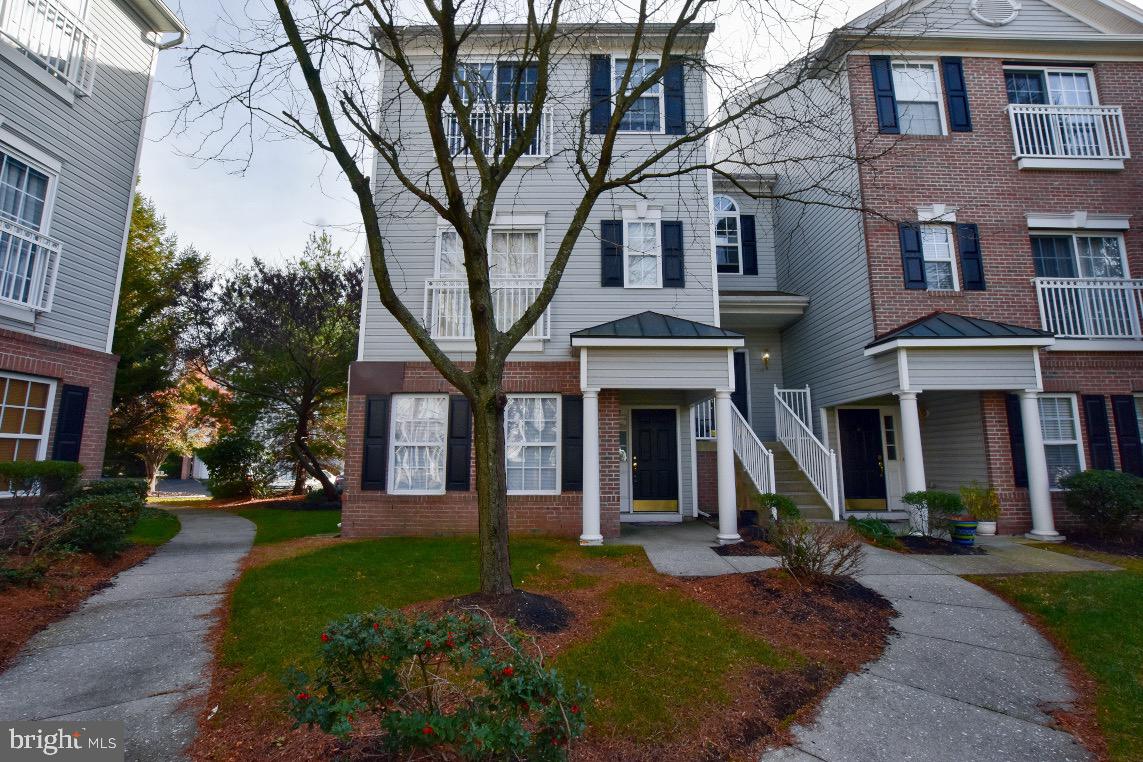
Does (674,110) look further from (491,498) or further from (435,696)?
(435,696)

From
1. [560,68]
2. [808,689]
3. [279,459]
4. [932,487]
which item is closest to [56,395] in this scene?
[279,459]

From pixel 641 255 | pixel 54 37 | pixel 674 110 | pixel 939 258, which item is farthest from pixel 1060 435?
pixel 54 37

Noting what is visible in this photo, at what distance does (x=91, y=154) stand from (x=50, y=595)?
7900 millimetres

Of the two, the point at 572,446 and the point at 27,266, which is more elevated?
the point at 27,266

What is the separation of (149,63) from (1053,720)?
1654 centimetres

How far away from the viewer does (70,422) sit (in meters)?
8.56

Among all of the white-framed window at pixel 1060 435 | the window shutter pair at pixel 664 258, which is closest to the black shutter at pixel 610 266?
the window shutter pair at pixel 664 258

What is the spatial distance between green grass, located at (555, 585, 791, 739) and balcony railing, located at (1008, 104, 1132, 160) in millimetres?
11377

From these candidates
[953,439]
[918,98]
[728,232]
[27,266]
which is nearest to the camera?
[27,266]

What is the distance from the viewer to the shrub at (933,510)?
7.87 m

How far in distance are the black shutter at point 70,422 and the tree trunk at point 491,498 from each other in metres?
8.07

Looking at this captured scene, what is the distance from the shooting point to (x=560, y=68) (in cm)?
1041

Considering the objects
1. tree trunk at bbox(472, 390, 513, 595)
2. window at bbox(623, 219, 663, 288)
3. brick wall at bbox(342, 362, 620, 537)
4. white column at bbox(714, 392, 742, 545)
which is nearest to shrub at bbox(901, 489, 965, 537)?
white column at bbox(714, 392, 742, 545)

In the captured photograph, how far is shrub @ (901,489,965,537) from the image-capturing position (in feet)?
25.8
